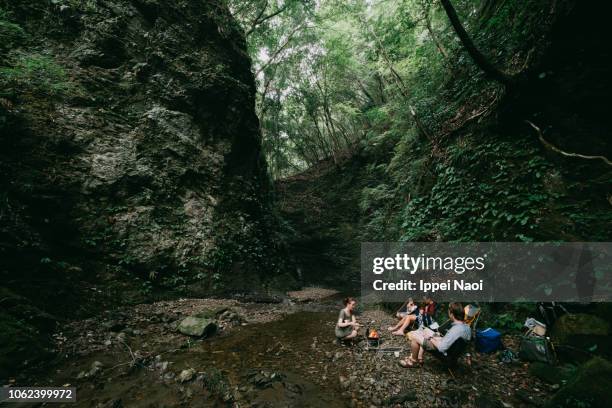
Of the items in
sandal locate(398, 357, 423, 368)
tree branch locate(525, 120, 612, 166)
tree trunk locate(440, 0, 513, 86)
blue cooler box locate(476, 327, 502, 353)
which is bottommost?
sandal locate(398, 357, 423, 368)

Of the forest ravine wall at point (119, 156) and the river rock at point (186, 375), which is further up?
the forest ravine wall at point (119, 156)

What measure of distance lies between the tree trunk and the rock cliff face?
34.9 ft

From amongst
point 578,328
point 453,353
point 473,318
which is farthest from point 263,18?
point 578,328

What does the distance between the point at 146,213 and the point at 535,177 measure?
39.8 feet

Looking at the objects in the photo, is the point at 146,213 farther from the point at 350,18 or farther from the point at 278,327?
the point at 350,18

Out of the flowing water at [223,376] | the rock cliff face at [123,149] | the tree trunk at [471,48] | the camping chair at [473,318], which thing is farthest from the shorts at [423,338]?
the rock cliff face at [123,149]

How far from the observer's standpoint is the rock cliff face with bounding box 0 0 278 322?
7785 mm

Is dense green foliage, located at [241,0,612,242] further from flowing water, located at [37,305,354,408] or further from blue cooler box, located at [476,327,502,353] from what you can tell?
flowing water, located at [37,305,354,408]

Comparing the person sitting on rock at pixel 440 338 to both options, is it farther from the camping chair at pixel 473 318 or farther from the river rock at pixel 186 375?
the river rock at pixel 186 375

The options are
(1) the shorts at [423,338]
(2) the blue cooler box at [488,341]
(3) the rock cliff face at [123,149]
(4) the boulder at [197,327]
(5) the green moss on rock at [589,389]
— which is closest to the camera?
(5) the green moss on rock at [589,389]

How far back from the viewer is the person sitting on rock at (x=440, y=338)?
473cm

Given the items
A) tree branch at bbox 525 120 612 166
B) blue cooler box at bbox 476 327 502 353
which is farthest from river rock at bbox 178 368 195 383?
tree branch at bbox 525 120 612 166

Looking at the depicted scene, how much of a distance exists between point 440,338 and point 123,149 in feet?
38.9

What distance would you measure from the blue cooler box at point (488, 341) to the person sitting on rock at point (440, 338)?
0.98 metres
